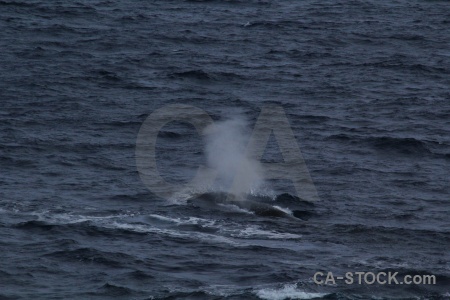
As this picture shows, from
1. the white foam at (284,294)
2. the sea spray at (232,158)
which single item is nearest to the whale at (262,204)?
the sea spray at (232,158)

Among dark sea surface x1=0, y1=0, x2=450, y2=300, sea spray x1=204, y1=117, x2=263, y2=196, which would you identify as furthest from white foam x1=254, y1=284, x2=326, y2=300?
sea spray x1=204, y1=117, x2=263, y2=196

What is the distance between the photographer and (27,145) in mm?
77500

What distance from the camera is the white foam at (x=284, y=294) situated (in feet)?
173

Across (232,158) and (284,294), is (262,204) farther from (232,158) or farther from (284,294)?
(284,294)

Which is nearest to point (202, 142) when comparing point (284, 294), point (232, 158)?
point (232, 158)

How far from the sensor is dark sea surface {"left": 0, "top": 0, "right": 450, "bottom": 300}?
185 feet

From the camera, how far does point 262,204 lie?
66312 millimetres

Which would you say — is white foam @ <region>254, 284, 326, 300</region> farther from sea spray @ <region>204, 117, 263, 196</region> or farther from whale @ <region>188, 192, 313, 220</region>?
sea spray @ <region>204, 117, 263, 196</region>

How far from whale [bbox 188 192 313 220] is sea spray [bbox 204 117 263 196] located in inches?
44.8

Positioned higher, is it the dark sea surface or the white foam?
the dark sea surface

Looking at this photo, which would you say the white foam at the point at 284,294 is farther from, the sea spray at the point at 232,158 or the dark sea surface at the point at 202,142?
the sea spray at the point at 232,158

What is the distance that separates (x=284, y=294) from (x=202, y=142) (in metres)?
29.1

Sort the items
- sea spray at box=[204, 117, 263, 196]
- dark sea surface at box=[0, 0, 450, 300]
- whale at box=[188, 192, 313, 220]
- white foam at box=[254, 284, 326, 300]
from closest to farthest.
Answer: white foam at box=[254, 284, 326, 300] < dark sea surface at box=[0, 0, 450, 300] < whale at box=[188, 192, 313, 220] < sea spray at box=[204, 117, 263, 196]

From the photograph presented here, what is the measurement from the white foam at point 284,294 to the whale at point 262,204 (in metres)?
11.6
